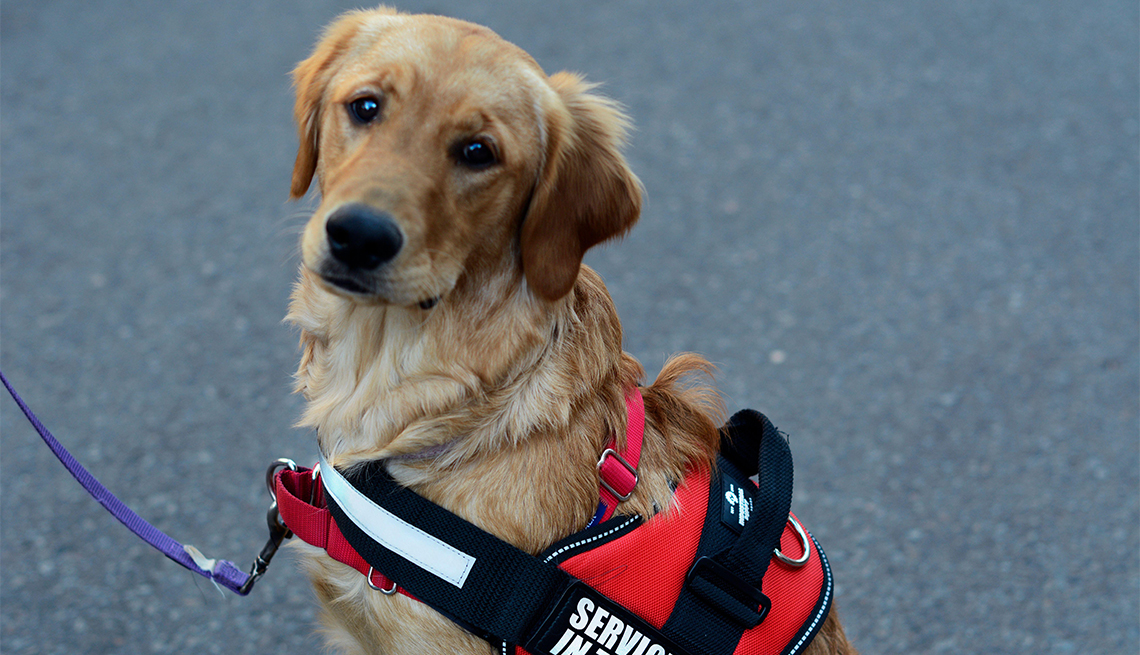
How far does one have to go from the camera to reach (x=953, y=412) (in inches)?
137

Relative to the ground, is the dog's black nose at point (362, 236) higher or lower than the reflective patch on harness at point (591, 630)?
higher

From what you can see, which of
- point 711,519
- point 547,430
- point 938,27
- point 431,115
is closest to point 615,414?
point 547,430

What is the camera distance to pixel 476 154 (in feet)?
5.87

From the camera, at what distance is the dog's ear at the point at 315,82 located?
1952 millimetres

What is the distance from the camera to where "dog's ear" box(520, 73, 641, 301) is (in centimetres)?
183

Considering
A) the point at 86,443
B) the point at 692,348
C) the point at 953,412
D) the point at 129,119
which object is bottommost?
the point at 86,443

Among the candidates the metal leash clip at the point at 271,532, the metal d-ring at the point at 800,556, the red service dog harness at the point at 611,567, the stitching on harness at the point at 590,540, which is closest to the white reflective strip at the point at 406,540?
the red service dog harness at the point at 611,567

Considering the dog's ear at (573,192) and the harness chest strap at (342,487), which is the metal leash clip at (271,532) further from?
the dog's ear at (573,192)

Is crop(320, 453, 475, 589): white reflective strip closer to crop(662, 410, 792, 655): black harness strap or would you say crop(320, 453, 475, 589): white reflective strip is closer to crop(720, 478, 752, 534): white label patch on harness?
crop(662, 410, 792, 655): black harness strap

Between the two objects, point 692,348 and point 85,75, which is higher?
point 692,348

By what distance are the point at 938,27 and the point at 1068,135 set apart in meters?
1.22

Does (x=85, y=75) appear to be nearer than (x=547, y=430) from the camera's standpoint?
No

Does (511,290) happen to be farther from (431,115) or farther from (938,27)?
(938,27)

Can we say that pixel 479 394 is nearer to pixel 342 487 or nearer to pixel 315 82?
pixel 342 487
